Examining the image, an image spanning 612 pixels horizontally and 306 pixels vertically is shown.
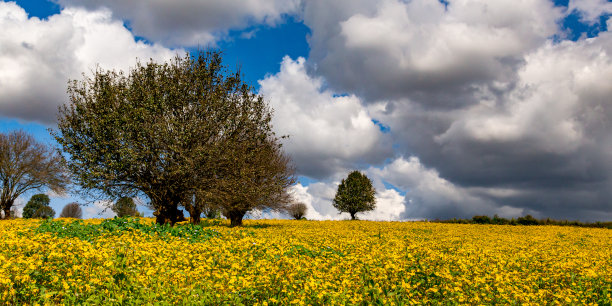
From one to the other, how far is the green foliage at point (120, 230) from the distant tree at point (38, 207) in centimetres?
5138

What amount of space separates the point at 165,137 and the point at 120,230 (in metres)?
5.98

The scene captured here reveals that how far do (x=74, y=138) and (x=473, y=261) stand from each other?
21.5 m

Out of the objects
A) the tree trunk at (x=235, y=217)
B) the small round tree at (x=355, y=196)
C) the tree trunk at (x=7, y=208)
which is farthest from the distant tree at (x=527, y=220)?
the tree trunk at (x=7, y=208)

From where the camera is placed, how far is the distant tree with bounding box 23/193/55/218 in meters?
60.2

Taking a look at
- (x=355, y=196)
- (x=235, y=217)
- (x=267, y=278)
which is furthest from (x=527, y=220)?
(x=267, y=278)

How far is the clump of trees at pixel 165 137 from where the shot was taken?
21.7m

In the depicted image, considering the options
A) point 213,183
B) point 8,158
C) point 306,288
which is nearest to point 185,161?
point 213,183

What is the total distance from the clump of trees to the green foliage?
3683 millimetres

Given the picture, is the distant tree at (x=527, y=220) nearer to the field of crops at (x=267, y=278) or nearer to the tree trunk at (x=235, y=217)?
the tree trunk at (x=235, y=217)

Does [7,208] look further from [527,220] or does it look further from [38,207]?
[527,220]

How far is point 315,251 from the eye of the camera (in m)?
13.5

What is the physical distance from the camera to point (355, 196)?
63438mm

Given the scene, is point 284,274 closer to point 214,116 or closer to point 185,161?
point 185,161

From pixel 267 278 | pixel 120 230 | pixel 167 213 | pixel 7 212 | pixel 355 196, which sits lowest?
pixel 267 278
